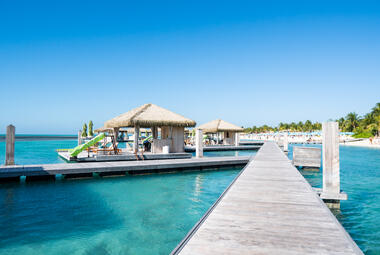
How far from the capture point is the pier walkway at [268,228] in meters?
2.19

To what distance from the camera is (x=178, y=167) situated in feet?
36.9

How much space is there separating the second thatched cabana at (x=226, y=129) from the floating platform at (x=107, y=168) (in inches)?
455

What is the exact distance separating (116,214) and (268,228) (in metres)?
4.01

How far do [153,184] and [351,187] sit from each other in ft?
22.8

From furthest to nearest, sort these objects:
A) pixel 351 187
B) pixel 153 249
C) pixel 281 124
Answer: pixel 281 124
pixel 351 187
pixel 153 249

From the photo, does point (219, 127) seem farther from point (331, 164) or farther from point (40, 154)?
point (331, 164)

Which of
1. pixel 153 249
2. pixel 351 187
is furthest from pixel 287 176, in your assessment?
pixel 351 187

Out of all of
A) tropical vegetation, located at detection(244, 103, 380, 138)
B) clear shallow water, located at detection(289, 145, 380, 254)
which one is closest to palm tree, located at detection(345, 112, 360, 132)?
tropical vegetation, located at detection(244, 103, 380, 138)

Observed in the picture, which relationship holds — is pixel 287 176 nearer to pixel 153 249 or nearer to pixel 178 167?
pixel 153 249

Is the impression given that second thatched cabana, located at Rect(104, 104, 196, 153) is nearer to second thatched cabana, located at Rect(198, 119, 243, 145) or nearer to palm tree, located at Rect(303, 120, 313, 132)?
second thatched cabana, located at Rect(198, 119, 243, 145)

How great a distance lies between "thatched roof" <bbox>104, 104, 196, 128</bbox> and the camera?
45.2 ft

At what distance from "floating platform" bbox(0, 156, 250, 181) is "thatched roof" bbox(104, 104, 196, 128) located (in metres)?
3.50

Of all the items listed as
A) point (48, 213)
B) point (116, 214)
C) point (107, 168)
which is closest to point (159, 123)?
point (107, 168)

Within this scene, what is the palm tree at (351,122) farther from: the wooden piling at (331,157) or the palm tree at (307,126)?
the wooden piling at (331,157)
